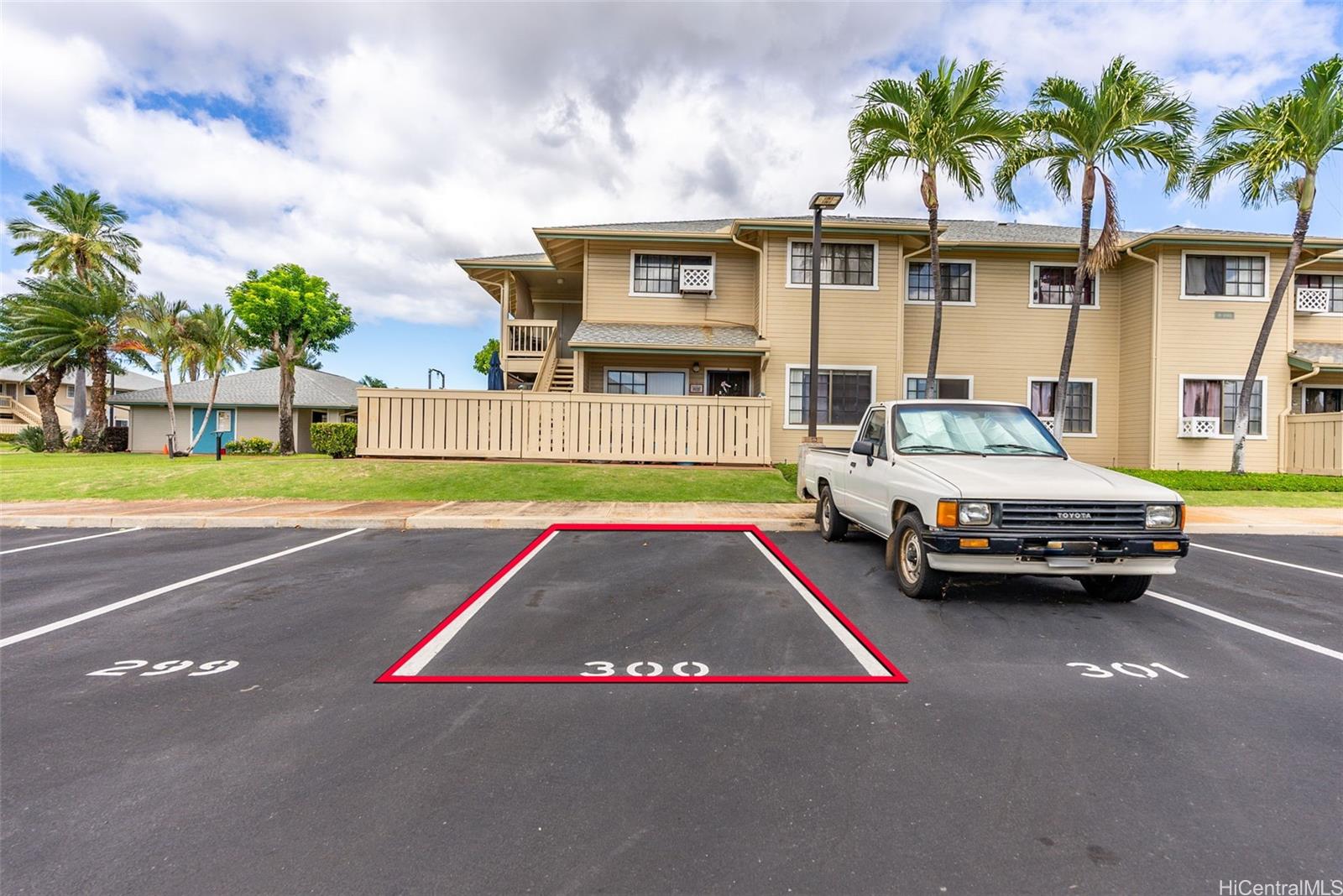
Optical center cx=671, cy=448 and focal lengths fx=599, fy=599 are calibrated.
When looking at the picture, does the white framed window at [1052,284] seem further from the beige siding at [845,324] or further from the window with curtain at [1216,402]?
the beige siding at [845,324]

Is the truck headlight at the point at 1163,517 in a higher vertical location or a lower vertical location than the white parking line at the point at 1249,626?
higher

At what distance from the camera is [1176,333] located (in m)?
17.0

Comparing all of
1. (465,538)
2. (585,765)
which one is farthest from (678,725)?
(465,538)

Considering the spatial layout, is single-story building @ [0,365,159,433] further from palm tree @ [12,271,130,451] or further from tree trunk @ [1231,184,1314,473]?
tree trunk @ [1231,184,1314,473]

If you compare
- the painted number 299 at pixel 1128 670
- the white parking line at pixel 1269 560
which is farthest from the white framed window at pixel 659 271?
the painted number 299 at pixel 1128 670

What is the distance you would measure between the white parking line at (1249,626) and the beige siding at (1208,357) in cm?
1447

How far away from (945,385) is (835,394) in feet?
12.1

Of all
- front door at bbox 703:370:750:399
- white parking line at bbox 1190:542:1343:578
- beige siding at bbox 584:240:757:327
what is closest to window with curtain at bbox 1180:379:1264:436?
white parking line at bbox 1190:542:1343:578

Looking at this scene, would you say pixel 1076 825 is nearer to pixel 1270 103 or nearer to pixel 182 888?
pixel 182 888

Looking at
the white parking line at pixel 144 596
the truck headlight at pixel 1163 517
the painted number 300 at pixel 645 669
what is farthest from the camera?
the truck headlight at pixel 1163 517

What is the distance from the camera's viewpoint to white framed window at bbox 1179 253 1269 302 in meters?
17.1

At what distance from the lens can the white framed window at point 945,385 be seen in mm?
17875

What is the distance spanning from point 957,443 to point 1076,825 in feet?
14.8

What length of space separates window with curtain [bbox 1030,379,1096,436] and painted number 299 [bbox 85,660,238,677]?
65.4 ft
